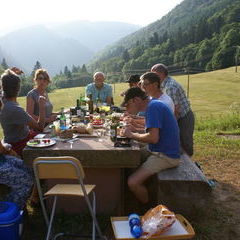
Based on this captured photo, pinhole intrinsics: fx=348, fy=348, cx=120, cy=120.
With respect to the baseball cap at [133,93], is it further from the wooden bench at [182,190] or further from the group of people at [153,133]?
the wooden bench at [182,190]

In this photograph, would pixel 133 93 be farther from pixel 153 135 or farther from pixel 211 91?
pixel 211 91

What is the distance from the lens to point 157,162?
3.97 m

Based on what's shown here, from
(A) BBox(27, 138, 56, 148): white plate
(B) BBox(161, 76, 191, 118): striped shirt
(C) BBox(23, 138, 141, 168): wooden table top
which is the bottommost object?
(C) BBox(23, 138, 141, 168): wooden table top

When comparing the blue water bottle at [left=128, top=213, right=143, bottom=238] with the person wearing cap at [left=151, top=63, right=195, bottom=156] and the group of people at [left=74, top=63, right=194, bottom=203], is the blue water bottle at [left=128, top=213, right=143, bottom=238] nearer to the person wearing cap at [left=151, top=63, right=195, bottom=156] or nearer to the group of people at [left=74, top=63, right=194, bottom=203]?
the group of people at [left=74, top=63, right=194, bottom=203]

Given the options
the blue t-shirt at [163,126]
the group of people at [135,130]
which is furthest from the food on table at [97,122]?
the blue t-shirt at [163,126]

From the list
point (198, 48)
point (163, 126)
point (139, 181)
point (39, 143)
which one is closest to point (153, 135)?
point (163, 126)

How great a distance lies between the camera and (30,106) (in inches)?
223

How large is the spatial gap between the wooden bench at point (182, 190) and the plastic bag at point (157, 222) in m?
0.78

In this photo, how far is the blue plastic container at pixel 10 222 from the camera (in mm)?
3125

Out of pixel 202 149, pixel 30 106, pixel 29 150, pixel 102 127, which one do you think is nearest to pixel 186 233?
pixel 29 150

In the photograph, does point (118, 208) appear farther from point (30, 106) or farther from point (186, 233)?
point (30, 106)

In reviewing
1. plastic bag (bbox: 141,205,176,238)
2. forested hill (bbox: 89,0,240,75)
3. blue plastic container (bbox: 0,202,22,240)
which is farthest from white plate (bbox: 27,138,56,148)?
forested hill (bbox: 89,0,240,75)

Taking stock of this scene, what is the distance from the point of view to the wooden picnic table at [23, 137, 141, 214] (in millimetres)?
3709

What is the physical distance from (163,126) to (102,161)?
0.78 metres
